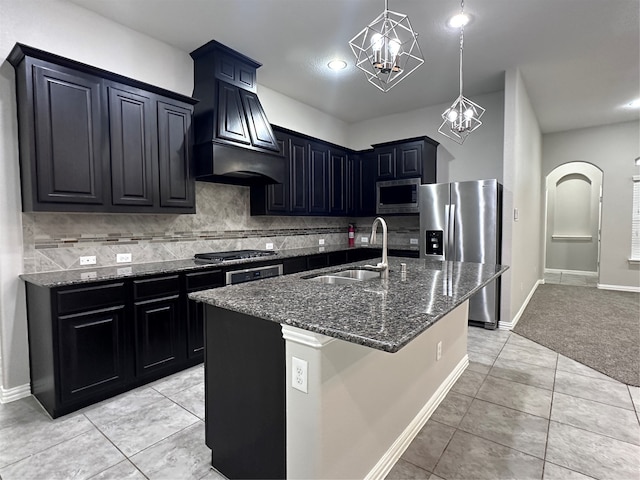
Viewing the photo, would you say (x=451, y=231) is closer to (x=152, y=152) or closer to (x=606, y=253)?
(x=152, y=152)

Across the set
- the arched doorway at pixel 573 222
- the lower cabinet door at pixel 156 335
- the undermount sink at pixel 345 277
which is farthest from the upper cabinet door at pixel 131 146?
the arched doorway at pixel 573 222

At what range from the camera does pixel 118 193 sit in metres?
2.67

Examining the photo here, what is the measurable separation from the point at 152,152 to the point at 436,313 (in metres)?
2.63

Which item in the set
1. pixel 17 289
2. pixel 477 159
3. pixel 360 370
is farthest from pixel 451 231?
pixel 17 289

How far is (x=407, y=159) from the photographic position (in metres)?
4.80

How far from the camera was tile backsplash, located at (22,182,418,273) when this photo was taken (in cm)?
255

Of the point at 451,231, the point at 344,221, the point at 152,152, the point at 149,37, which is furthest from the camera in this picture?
the point at 344,221

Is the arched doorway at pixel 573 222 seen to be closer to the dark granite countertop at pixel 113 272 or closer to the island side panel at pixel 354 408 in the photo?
the island side panel at pixel 354 408

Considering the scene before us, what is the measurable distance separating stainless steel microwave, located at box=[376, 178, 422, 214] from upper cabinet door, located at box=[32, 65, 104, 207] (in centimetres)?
362

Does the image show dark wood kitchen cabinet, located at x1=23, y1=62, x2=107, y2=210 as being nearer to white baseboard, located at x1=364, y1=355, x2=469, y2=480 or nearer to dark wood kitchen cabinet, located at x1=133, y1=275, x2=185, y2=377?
dark wood kitchen cabinet, located at x1=133, y1=275, x2=185, y2=377

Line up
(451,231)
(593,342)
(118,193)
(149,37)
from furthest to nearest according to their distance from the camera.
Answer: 1. (451,231)
2. (593,342)
3. (149,37)
4. (118,193)

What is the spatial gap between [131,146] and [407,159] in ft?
11.3

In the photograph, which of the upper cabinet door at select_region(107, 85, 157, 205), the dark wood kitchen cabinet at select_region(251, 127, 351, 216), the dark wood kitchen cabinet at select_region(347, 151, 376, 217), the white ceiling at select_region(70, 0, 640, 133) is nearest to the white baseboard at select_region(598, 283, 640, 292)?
the white ceiling at select_region(70, 0, 640, 133)

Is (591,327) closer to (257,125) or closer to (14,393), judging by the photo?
(257,125)
